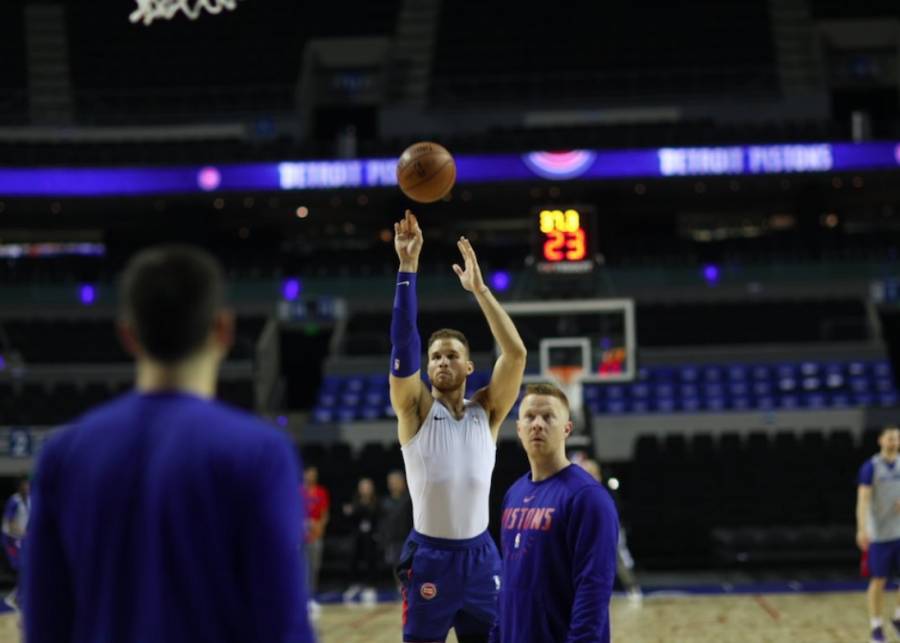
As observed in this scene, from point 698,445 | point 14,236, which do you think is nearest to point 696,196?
point 698,445

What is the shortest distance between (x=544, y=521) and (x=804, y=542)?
13.2m

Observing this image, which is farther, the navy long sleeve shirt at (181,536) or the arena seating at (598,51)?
the arena seating at (598,51)

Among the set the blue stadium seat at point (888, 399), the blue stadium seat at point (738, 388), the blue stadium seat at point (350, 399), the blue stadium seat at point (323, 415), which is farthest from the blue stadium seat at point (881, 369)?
the blue stadium seat at point (323, 415)

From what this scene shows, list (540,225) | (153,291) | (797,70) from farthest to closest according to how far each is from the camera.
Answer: (797,70), (540,225), (153,291)

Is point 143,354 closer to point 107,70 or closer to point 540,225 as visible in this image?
point 540,225

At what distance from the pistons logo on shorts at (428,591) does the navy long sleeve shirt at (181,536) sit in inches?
114

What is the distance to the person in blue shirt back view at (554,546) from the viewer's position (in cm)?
421

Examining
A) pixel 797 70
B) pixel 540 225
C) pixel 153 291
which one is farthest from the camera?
pixel 797 70

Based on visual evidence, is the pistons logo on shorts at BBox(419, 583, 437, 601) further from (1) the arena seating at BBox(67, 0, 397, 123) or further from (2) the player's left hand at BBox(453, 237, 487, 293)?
(1) the arena seating at BBox(67, 0, 397, 123)

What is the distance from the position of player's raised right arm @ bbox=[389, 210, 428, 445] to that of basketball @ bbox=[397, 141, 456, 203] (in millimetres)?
1640

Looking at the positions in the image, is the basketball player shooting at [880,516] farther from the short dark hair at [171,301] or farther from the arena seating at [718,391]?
the arena seating at [718,391]

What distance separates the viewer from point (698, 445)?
1780cm

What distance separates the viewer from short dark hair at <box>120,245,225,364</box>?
7.54ft

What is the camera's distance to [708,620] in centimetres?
1202
